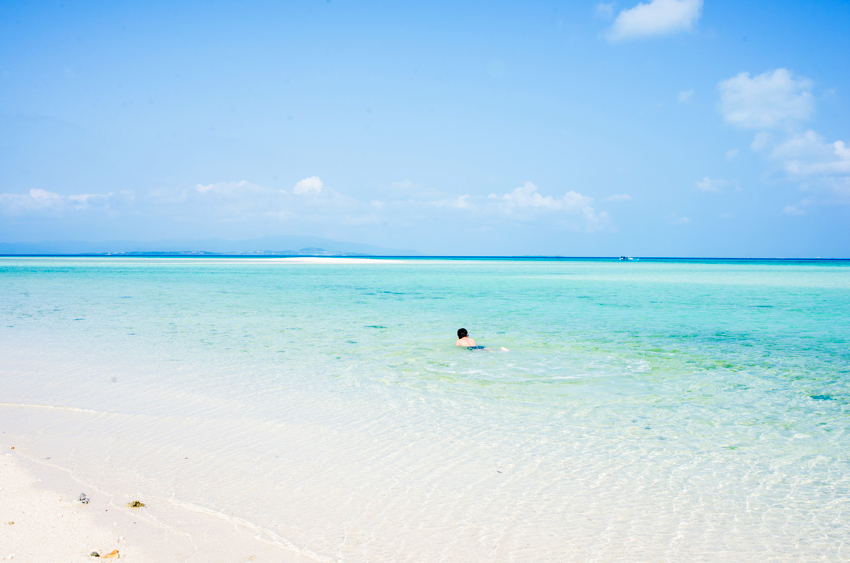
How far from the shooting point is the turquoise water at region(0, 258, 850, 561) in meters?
4.36

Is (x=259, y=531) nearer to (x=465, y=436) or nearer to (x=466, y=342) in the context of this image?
(x=465, y=436)

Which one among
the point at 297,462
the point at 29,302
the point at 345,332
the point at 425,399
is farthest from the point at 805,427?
the point at 29,302

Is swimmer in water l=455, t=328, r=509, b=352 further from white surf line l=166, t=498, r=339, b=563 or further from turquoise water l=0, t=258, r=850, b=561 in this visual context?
white surf line l=166, t=498, r=339, b=563

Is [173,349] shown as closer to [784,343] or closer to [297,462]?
[297,462]

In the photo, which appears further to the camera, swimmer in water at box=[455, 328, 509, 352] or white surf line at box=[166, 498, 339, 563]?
swimmer in water at box=[455, 328, 509, 352]

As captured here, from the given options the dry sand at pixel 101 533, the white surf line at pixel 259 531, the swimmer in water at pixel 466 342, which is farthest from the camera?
the swimmer in water at pixel 466 342

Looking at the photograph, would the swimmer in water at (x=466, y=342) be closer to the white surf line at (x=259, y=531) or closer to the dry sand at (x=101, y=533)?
the white surf line at (x=259, y=531)

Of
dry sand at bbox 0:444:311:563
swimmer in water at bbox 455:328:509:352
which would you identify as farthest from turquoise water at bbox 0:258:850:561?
swimmer in water at bbox 455:328:509:352

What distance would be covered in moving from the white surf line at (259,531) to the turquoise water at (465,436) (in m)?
0.03

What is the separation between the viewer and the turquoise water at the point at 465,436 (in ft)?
14.3

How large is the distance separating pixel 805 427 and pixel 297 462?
6.65 metres

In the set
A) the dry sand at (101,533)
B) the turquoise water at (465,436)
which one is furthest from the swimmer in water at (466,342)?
the dry sand at (101,533)

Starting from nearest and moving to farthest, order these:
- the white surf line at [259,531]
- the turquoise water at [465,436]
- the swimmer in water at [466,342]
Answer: the white surf line at [259,531] → the turquoise water at [465,436] → the swimmer in water at [466,342]

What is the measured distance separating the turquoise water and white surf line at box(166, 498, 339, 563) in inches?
1.1
